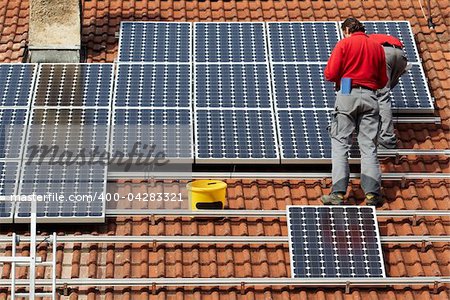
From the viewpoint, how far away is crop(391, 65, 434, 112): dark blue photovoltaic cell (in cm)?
1577

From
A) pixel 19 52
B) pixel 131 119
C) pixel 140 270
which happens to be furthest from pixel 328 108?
pixel 19 52

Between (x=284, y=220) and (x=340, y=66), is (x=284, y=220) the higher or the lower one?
the lower one

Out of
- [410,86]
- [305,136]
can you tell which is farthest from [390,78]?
[305,136]

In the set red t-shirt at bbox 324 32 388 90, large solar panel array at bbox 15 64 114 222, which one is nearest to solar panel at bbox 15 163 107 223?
large solar panel array at bbox 15 64 114 222

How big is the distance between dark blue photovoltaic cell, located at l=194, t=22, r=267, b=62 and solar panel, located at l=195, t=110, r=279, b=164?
1.16m

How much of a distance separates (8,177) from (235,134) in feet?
9.58

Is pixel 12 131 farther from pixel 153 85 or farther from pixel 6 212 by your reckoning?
pixel 153 85

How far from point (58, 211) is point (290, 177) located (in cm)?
299

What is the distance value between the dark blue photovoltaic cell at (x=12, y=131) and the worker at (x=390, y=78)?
15.1 feet

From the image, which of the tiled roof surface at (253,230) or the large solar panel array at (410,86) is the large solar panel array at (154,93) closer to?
the tiled roof surface at (253,230)

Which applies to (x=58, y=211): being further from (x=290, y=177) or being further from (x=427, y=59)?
(x=427, y=59)

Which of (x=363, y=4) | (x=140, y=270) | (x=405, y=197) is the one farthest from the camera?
(x=363, y=4)

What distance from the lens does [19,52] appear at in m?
16.8

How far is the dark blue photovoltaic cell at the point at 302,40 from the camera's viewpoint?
1625 centimetres
